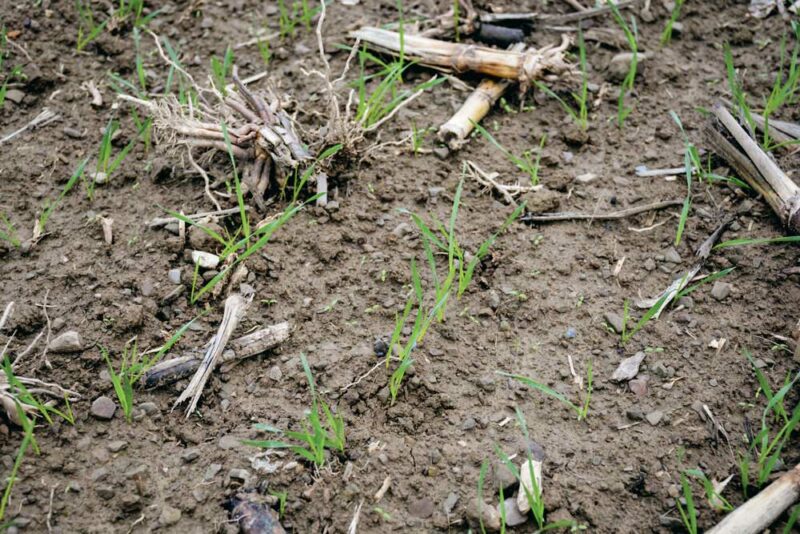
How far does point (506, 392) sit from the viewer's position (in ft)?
7.32

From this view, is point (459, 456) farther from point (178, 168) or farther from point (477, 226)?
point (178, 168)

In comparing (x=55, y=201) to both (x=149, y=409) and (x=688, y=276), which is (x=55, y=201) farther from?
(x=688, y=276)

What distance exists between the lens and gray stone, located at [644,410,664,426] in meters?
2.14

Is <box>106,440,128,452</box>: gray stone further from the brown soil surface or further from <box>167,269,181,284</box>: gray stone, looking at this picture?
<box>167,269,181,284</box>: gray stone

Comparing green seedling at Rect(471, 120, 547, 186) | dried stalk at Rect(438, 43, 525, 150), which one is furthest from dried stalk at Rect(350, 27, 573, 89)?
green seedling at Rect(471, 120, 547, 186)

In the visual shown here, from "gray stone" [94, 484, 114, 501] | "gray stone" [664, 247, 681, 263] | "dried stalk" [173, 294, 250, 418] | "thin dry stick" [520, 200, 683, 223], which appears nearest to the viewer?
"gray stone" [94, 484, 114, 501]

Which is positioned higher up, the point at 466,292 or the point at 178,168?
the point at 178,168

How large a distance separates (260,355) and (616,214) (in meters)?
1.43

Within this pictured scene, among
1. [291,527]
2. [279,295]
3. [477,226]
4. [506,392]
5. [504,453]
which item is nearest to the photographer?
[291,527]

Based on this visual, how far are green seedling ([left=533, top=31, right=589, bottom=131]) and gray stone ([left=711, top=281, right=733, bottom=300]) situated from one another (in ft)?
2.90

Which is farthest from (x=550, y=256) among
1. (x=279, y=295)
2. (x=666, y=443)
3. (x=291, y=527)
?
(x=291, y=527)

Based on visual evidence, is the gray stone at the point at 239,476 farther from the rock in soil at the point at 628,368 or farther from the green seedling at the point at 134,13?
the green seedling at the point at 134,13

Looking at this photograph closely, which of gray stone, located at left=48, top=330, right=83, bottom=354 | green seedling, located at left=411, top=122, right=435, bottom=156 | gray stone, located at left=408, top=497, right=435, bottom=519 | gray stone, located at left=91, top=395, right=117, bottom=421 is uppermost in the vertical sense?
green seedling, located at left=411, top=122, right=435, bottom=156

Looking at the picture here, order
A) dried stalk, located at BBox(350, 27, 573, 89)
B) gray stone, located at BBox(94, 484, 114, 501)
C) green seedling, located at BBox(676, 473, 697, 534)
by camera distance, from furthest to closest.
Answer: dried stalk, located at BBox(350, 27, 573, 89) < gray stone, located at BBox(94, 484, 114, 501) < green seedling, located at BBox(676, 473, 697, 534)
